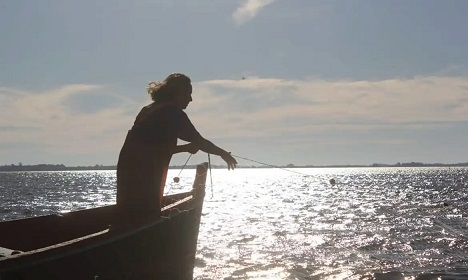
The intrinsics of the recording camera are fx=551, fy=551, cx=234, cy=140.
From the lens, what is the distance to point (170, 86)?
23.3 feet

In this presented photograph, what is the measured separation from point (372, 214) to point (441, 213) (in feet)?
15.2

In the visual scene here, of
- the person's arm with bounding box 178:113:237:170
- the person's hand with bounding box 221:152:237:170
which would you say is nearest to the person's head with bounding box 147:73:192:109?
the person's arm with bounding box 178:113:237:170

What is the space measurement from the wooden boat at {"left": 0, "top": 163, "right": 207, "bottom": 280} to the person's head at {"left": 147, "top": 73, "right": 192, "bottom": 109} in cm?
163

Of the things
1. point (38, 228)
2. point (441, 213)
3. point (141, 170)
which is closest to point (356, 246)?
point (38, 228)

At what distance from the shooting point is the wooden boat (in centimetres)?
590

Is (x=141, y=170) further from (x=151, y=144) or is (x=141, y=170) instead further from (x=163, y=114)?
(x=163, y=114)

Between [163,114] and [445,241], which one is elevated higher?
[163,114]

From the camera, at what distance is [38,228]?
32.9 ft

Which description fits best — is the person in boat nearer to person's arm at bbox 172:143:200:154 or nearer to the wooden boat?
person's arm at bbox 172:143:200:154

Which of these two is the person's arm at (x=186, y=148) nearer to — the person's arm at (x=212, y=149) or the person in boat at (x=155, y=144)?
the person in boat at (x=155, y=144)

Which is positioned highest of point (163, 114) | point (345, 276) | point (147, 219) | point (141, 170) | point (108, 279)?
point (163, 114)

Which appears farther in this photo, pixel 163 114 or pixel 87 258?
pixel 163 114

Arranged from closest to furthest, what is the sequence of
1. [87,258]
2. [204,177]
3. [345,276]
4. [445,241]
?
[87,258]
[204,177]
[345,276]
[445,241]

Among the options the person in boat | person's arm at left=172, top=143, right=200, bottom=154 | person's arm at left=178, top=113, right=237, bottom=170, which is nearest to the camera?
person's arm at left=178, top=113, right=237, bottom=170
